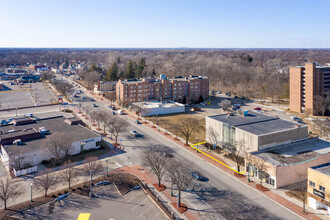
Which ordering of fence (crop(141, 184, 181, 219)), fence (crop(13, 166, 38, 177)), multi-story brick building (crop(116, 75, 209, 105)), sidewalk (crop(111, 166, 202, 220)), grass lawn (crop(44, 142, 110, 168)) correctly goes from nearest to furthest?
fence (crop(141, 184, 181, 219)) < sidewalk (crop(111, 166, 202, 220)) < fence (crop(13, 166, 38, 177)) < grass lawn (crop(44, 142, 110, 168)) < multi-story brick building (crop(116, 75, 209, 105))

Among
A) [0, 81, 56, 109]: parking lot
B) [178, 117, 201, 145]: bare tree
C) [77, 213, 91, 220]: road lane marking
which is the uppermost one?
[0, 81, 56, 109]: parking lot

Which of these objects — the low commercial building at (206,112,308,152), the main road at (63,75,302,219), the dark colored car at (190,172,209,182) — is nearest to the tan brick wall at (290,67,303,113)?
the low commercial building at (206,112,308,152)

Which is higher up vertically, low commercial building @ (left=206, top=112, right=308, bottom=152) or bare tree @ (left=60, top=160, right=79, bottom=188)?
low commercial building @ (left=206, top=112, right=308, bottom=152)

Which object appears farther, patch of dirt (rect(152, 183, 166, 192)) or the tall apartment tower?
the tall apartment tower

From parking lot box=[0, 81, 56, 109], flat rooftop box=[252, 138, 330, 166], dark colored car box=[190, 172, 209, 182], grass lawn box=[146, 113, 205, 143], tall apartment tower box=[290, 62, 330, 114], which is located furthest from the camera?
parking lot box=[0, 81, 56, 109]

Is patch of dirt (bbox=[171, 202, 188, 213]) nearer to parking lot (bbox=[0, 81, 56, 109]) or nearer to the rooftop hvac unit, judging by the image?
the rooftop hvac unit

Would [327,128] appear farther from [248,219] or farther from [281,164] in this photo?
[248,219]

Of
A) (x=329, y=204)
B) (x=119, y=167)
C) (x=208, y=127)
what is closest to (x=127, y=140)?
(x=119, y=167)

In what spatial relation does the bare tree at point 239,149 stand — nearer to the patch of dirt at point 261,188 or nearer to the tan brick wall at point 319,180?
the patch of dirt at point 261,188

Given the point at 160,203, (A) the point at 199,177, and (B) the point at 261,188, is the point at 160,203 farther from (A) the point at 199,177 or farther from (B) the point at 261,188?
(B) the point at 261,188
